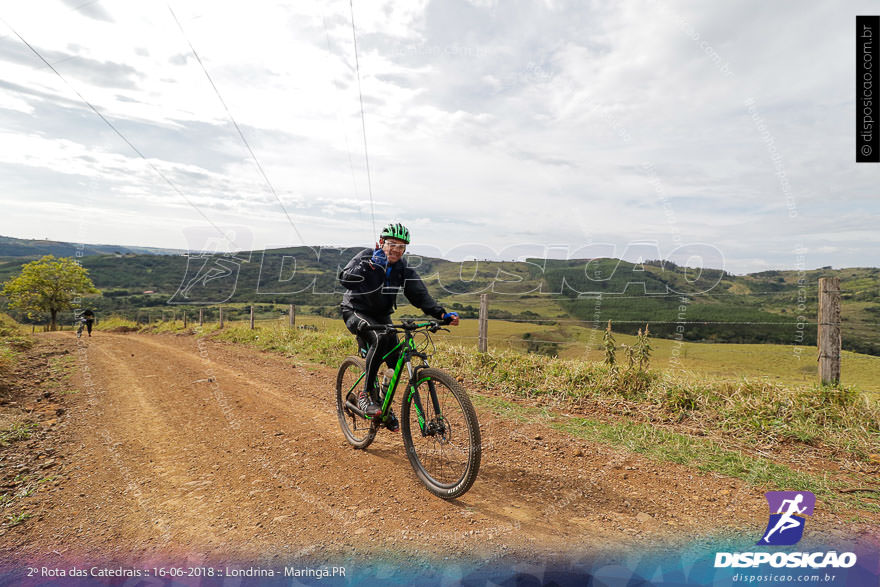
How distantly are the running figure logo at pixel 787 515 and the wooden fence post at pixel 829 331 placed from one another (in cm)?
321

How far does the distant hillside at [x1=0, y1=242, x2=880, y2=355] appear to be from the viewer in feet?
22.3

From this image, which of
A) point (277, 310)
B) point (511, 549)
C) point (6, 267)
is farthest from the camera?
point (6, 267)

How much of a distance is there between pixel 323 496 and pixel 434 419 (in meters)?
1.18

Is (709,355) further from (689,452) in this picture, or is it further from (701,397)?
(689,452)

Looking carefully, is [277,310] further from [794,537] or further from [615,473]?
[794,537]

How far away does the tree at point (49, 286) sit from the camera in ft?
132

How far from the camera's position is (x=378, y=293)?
4.57 meters

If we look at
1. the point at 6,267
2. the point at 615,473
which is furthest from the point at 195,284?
the point at 6,267

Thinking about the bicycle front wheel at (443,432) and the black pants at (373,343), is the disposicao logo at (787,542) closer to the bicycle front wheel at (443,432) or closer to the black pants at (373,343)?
the bicycle front wheel at (443,432)

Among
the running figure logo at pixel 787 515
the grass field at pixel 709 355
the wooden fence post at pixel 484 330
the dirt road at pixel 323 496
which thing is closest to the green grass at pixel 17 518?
the dirt road at pixel 323 496

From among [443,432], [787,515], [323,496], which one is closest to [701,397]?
[787,515]

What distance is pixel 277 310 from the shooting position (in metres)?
18.3

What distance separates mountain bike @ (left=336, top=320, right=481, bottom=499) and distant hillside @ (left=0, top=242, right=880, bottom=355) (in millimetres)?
1058

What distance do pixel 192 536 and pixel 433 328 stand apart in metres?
2.50
